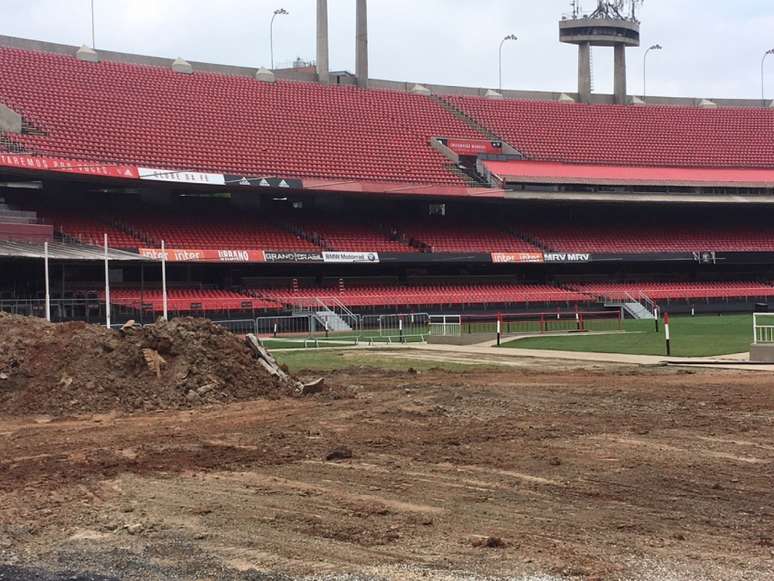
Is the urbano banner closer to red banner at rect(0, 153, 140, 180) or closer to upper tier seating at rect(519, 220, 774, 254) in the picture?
red banner at rect(0, 153, 140, 180)

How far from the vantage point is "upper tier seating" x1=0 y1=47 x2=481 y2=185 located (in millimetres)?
45844

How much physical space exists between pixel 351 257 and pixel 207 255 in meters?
7.97

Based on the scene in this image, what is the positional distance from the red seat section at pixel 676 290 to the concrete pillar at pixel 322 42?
2286cm

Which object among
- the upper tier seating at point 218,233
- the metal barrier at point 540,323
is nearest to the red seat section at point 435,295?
the upper tier seating at point 218,233

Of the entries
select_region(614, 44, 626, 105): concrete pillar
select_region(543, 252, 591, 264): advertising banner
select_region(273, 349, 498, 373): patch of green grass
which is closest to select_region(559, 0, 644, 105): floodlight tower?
select_region(614, 44, 626, 105): concrete pillar

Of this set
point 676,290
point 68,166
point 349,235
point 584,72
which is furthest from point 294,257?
point 584,72

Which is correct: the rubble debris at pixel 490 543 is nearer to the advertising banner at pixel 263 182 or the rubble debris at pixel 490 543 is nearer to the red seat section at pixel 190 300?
the red seat section at pixel 190 300

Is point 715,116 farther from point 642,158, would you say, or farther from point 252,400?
point 252,400

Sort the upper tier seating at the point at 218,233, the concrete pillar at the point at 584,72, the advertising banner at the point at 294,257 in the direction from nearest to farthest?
the upper tier seating at the point at 218,233
the advertising banner at the point at 294,257
the concrete pillar at the point at 584,72

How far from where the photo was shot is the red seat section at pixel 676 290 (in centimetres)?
5275

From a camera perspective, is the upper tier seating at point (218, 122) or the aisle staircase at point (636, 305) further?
the aisle staircase at point (636, 305)

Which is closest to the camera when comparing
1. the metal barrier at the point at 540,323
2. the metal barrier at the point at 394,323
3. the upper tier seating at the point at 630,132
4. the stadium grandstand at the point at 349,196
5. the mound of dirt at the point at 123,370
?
the mound of dirt at the point at 123,370

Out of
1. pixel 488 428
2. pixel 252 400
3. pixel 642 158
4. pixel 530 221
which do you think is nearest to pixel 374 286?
pixel 530 221

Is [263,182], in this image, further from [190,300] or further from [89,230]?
[89,230]
